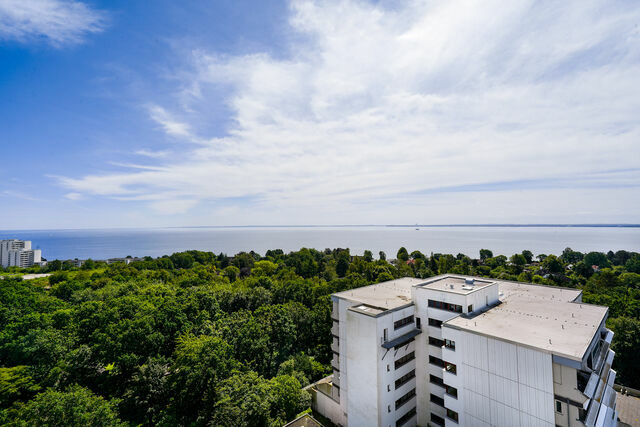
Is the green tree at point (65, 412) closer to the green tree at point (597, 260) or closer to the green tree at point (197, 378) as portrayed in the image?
the green tree at point (197, 378)

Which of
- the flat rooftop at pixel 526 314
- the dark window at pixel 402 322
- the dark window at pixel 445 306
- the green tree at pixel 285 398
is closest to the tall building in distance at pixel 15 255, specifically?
the green tree at pixel 285 398

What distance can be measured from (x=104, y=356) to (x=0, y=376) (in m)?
6.39

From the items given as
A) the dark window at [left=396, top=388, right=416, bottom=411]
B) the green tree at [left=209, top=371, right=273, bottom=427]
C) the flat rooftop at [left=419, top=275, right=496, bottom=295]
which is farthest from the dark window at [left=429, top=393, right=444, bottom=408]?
the green tree at [left=209, top=371, right=273, bottom=427]

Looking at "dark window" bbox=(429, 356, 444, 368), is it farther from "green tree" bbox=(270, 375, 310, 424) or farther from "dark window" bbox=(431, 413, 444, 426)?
"green tree" bbox=(270, 375, 310, 424)

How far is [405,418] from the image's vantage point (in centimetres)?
2175

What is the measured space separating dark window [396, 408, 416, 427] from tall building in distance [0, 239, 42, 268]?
16377 cm

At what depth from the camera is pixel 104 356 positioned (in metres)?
23.8

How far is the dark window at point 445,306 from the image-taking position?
20444 mm

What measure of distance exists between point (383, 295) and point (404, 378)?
6461 millimetres

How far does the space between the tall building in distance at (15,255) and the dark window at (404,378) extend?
164 m

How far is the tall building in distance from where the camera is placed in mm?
120875

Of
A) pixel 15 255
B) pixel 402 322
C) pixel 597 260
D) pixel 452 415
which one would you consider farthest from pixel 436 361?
pixel 15 255

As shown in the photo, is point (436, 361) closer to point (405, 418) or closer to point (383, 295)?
point (405, 418)

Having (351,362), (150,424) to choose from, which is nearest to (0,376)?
(150,424)
